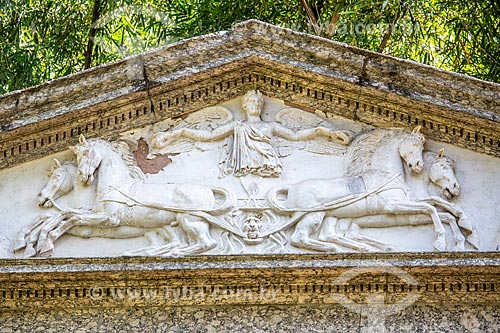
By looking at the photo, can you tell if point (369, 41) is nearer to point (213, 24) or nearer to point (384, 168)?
point (213, 24)

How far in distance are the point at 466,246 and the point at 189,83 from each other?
2337 mm

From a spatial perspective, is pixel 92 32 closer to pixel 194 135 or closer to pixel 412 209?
pixel 194 135

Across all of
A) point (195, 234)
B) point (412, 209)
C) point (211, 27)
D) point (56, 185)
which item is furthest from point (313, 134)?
point (211, 27)

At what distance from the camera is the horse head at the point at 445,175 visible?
964 centimetres

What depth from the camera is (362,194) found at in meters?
9.61

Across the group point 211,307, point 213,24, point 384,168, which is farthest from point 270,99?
point 213,24

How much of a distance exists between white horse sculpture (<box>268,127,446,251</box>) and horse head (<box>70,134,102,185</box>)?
127cm

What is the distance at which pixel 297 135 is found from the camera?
394 inches

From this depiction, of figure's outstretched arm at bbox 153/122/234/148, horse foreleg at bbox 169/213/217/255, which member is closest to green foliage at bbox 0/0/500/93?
figure's outstretched arm at bbox 153/122/234/148

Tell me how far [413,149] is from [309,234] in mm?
988

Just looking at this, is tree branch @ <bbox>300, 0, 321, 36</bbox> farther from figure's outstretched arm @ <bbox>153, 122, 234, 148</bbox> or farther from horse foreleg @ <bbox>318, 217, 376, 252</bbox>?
horse foreleg @ <bbox>318, 217, 376, 252</bbox>

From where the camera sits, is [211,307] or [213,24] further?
[213,24]
